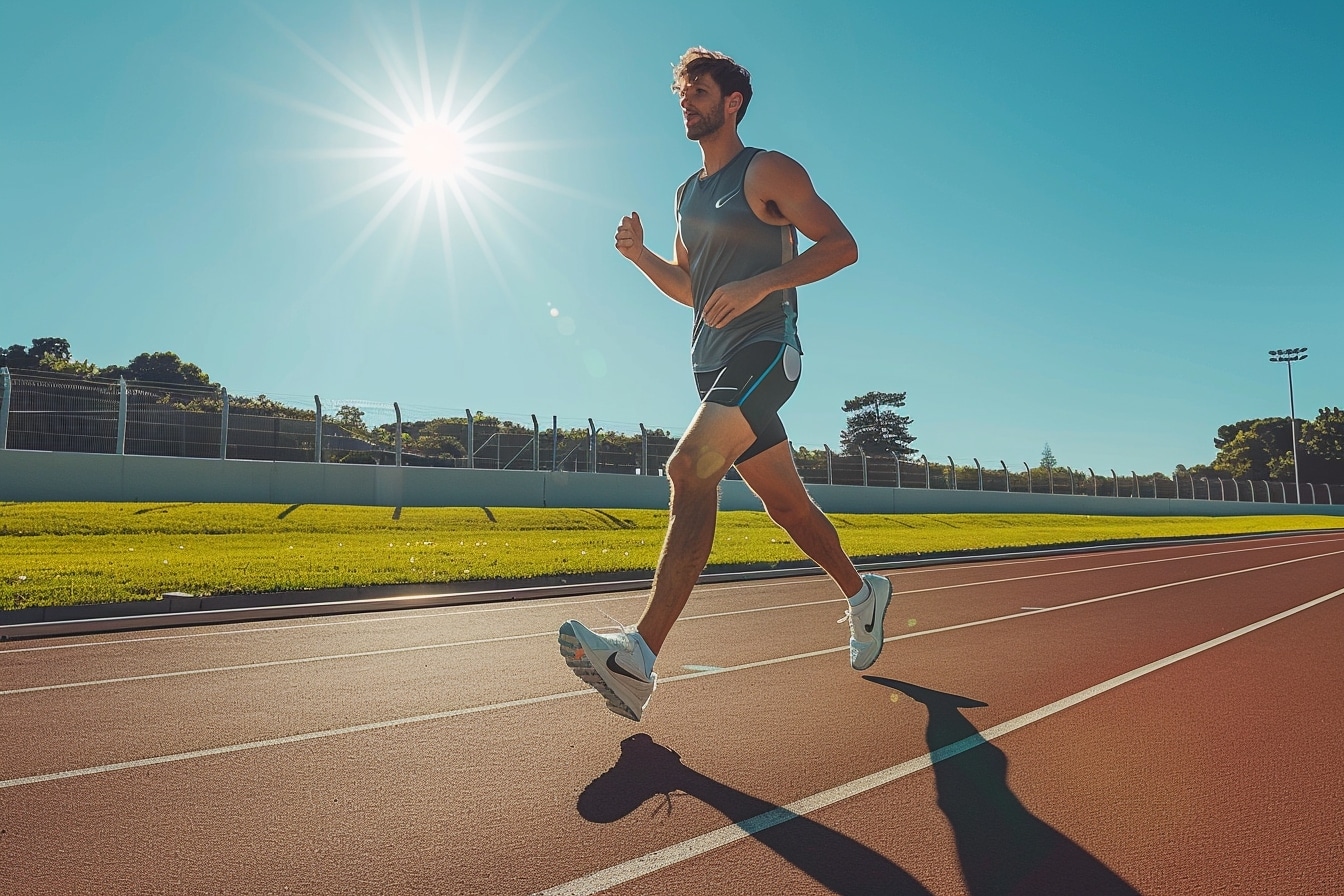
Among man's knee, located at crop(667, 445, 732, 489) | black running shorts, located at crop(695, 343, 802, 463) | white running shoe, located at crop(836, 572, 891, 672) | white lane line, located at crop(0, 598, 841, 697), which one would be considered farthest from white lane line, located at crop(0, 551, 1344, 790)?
black running shorts, located at crop(695, 343, 802, 463)

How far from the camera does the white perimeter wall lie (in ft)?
68.9

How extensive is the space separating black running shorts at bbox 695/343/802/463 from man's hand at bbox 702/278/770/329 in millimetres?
250

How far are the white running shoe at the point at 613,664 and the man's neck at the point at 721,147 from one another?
2329mm

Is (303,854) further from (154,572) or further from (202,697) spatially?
(154,572)

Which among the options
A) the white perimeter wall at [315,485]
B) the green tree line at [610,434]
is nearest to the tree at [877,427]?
the green tree line at [610,434]

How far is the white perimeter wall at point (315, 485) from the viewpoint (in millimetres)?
21016

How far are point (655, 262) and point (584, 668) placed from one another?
91.0 inches

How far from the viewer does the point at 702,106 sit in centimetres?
433

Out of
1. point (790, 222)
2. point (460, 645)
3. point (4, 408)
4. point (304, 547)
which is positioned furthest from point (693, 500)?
point (4, 408)

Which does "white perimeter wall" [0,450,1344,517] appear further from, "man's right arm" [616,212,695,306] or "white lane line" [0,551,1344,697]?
"man's right arm" [616,212,695,306]

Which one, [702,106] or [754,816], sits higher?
[702,106]

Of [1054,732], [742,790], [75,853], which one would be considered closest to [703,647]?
[1054,732]

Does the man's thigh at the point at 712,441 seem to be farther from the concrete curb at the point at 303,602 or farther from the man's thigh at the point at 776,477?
the concrete curb at the point at 303,602

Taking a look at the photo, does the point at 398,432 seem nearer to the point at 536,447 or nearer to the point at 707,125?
the point at 536,447
